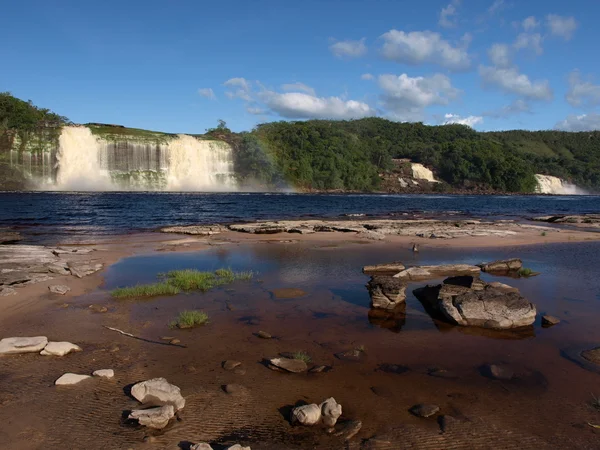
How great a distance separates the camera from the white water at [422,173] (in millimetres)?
117062

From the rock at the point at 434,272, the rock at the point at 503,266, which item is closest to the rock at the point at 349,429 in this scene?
the rock at the point at 434,272

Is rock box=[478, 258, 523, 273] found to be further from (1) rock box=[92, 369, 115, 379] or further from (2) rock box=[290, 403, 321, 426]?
(1) rock box=[92, 369, 115, 379]

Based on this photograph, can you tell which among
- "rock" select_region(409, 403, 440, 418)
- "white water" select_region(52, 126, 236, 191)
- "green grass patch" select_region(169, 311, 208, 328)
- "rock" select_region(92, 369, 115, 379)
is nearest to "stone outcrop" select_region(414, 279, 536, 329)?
"rock" select_region(409, 403, 440, 418)

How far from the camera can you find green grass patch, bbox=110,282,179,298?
34.1 ft

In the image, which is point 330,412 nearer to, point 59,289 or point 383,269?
point 59,289

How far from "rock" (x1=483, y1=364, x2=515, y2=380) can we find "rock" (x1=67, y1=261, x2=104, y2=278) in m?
11.0

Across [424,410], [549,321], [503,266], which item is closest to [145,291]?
[424,410]

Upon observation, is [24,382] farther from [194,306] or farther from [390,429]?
[390,429]

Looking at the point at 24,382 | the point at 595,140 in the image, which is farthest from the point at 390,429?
the point at 595,140

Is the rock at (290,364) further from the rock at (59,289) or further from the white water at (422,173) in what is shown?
the white water at (422,173)

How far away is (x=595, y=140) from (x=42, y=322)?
234961mm

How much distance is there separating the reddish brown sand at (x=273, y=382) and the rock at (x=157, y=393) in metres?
0.15

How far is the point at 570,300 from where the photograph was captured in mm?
10719

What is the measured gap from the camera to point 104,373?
6109 millimetres
